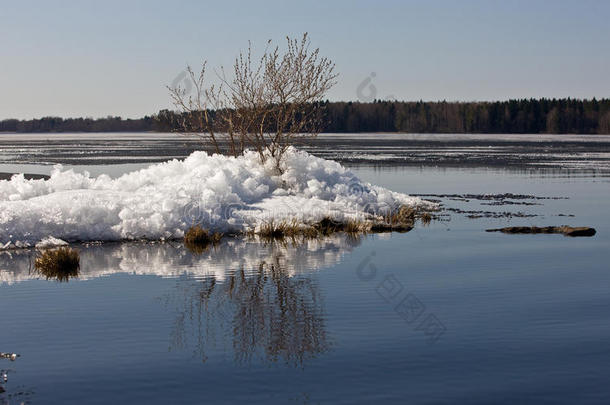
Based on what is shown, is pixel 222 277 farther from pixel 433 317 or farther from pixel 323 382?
pixel 323 382

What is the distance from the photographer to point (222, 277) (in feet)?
56.9

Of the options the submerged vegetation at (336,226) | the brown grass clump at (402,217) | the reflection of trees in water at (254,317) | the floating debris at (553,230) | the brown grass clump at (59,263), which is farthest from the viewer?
the brown grass clump at (402,217)

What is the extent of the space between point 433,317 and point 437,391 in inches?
152

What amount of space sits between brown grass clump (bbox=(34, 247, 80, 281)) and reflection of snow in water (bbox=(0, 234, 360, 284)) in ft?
0.69

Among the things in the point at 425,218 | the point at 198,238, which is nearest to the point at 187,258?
the point at 198,238

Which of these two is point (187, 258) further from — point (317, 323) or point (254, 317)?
point (317, 323)

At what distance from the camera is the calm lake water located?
33.1 feet

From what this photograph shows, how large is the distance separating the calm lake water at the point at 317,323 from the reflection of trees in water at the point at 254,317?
41 millimetres

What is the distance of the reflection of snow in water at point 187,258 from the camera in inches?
710

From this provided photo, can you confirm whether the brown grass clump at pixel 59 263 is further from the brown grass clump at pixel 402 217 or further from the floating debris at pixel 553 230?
the floating debris at pixel 553 230

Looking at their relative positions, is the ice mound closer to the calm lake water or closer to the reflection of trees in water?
the calm lake water

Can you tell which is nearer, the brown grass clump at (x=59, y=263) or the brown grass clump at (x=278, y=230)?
the brown grass clump at (x=59, y=263)

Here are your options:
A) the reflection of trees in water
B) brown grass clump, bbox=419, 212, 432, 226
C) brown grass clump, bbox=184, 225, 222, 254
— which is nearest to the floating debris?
brown grass clump, bbox=419, 212, 432, 226

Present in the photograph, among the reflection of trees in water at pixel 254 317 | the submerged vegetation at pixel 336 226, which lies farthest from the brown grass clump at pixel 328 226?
the reflection of trees in water at pixel 254 317
